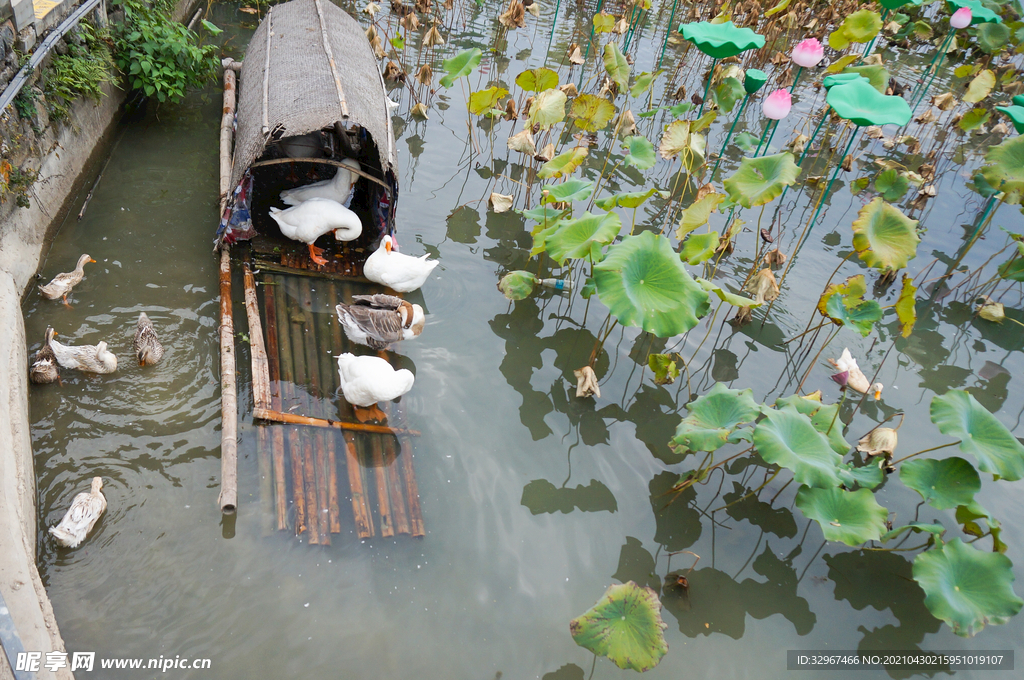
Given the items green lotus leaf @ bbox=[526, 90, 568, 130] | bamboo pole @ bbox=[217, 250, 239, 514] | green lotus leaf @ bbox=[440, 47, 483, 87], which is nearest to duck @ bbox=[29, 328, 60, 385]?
bamboo pole @ bbox=[217, 250, 239, 514]

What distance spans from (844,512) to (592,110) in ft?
15.7

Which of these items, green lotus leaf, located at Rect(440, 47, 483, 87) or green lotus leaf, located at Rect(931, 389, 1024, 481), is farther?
green lotus leaf, located at Rect(440, 47, 483, 87)

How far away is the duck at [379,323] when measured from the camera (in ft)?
15.7

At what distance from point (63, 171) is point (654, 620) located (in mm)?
6338

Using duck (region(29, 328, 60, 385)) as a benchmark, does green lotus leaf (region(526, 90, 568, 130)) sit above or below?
above

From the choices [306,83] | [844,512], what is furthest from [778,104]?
[306,83]

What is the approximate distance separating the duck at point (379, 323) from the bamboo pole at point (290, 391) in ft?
1.63

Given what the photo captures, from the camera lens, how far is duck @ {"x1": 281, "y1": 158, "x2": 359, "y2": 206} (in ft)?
19.4

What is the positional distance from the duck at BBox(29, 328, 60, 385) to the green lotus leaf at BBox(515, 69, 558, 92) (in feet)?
16.6

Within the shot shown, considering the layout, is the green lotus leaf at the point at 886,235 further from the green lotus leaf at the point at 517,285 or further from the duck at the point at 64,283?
the duck at the point at 64,283

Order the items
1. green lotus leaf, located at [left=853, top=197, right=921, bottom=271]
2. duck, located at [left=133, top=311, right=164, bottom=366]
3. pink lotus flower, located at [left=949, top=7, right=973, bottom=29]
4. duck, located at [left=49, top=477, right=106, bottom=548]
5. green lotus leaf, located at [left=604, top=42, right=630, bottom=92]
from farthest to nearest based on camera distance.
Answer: pink lotus flower, located at [left=949, top=7, right=973, bottom=29], green lotus leaf, located at [left=604, top=42, right=630, bottom=92], green lotus leaf, located at [left=853, top=197, right=921, bottom=271], duck, located at [left=133, top=311, right=164, bottom=366], duck, located at [left=49, top=477, right=106, bottom=548]

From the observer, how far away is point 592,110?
663cm

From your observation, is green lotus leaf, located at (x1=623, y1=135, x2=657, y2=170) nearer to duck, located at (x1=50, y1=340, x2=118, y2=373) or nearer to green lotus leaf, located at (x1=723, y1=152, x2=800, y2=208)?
green lotus leaf, located at (x1=723, y1=152, x2=800, y2=208)

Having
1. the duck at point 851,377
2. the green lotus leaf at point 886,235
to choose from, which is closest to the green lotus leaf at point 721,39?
the green lotus leaf at point 886,235
